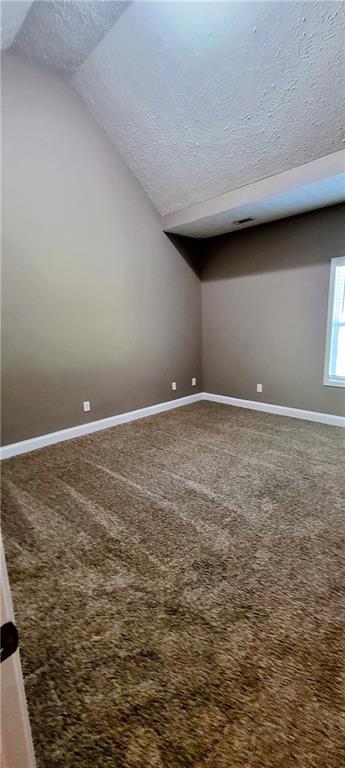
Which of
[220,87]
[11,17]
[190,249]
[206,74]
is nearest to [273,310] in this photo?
[190,249]

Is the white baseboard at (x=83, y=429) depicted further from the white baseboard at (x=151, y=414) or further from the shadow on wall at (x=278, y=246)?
the shadow on wall at (x=278, y=246)

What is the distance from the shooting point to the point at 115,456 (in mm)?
3193

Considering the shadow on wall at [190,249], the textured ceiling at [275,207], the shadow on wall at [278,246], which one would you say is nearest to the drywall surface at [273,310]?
the shadow on wall at [278,246]

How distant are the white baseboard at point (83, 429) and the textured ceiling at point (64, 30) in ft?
11.5

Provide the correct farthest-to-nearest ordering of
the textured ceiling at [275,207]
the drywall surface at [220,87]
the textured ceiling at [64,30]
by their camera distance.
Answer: the textured ceiling at [275,207] → the textured ceiling at [64,30] → the drywall surface at [220,87]

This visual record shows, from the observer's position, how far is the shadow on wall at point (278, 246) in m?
3.70

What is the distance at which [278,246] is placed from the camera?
13.6 ft

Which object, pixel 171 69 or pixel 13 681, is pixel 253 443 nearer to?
pixel 13 681

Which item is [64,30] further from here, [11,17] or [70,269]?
[70,269]

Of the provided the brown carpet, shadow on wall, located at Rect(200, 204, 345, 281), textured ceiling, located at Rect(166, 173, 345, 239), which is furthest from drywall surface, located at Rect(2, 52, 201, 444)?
the brown carpet

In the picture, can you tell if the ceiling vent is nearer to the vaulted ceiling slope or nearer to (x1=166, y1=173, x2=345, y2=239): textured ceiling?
(x1=166, y1=173, x2=345, y2=239): textured ceiling

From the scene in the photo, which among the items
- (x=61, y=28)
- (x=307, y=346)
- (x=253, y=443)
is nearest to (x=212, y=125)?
(x=61, y=28)

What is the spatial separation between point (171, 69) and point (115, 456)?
331cm

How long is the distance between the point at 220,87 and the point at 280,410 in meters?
3.38
